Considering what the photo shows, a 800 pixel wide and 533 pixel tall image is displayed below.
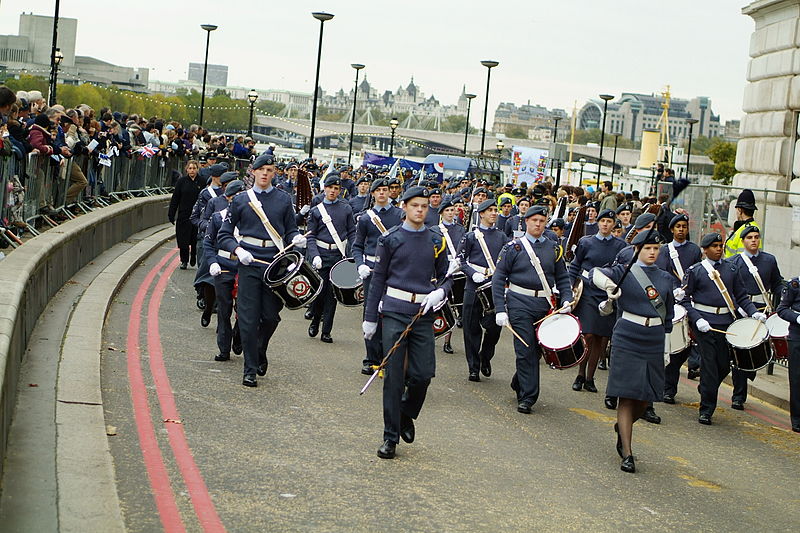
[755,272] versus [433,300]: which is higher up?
[755,272]

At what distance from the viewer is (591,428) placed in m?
11.0

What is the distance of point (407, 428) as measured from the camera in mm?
9461

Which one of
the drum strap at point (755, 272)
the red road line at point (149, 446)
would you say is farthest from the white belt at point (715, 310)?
the red road line at point (149, 446)

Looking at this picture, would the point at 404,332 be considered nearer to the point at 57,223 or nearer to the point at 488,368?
the point at 488,368

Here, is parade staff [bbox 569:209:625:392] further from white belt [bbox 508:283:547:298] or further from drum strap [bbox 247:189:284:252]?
drum strap [bbox 247:189:284:252]

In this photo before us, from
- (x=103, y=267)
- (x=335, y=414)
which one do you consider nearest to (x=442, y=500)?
(x=335, y=414)

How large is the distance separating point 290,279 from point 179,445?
3.35 metres

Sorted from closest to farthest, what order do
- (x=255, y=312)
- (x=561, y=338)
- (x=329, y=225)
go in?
(x=561, y=338) < (x=255, y=312) < (x=329, y=225)

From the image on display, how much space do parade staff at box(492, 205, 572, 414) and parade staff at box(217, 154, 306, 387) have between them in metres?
2.12

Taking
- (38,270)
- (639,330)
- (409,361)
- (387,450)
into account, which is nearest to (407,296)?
(409,361)

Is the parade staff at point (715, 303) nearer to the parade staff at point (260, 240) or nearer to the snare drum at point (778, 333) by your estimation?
the snare drum at point (778, 333)

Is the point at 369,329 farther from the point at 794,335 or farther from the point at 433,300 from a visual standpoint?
the point at 794,335

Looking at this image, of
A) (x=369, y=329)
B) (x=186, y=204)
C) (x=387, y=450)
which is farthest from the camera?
(x=186, y=204)

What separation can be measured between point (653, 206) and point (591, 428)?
9519 millimetres
